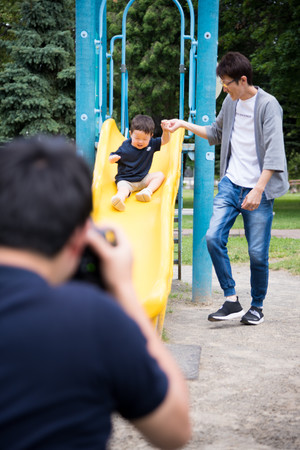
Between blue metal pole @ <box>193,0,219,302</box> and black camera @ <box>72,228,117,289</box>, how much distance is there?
4.85 metres

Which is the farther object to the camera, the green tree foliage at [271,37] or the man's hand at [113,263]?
the green tree foliage at [271,37]

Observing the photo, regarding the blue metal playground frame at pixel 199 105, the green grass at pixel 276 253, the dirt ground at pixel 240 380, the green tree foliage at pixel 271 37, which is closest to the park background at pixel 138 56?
the green tree foliage at pixel 271 37

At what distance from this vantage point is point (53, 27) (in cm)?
2286

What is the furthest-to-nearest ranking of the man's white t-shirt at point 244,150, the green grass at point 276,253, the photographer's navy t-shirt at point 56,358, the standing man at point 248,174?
the green grass at point 276,253 → the man's white t-shirt at point 244,150 → the standing man at point 248,174 → the photographer's navy t-shirt at point 56,358

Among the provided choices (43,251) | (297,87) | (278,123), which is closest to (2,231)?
(43,251)

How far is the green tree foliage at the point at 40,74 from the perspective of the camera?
21844 millimetres

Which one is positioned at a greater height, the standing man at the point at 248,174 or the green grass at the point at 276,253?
the standing man at the point at 248,174

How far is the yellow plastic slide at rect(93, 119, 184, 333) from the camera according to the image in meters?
3.81

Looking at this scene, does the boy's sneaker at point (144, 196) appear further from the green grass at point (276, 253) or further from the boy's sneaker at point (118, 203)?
the green grass at point (276, 253)

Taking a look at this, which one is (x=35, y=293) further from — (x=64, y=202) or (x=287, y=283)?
(x=287, y=283)

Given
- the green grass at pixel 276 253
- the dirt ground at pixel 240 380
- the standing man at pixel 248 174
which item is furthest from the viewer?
the green grass at pixel 276 253

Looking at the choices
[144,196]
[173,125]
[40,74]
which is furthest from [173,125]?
[40,74]

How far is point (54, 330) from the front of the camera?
3.13 ft

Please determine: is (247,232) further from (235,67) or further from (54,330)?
(54,330)
